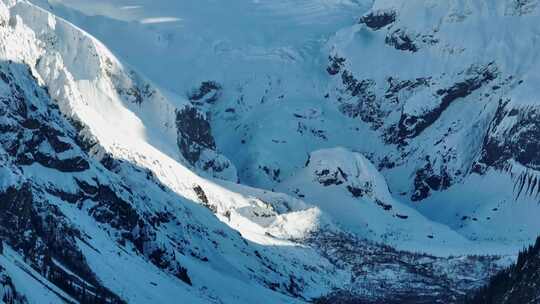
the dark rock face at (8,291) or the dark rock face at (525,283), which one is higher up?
the dark rock face at (525,283)

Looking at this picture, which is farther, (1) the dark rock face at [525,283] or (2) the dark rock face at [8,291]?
(1) the dark rock face at [525,283]

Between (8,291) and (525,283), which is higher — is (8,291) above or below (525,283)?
below

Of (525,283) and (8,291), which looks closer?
(8,291)

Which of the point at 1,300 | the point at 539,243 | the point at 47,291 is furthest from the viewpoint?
the point at 539,243

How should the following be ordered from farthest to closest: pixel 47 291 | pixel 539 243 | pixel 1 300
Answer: pixel 539 243, pixel 47 291, pixel 1 300

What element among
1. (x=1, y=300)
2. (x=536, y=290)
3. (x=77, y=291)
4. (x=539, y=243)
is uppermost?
(x=539, y=243)

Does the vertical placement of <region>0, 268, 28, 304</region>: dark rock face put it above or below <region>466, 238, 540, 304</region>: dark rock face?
below

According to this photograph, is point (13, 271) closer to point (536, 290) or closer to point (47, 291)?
point (47, 291)

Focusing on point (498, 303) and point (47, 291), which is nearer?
point (47, 291)

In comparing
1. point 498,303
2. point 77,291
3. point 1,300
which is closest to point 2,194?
point 77,291

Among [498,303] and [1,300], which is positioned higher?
[498,303]

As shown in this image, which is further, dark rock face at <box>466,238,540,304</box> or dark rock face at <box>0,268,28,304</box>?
dark rock face at <box>466,238,540,304</box>
